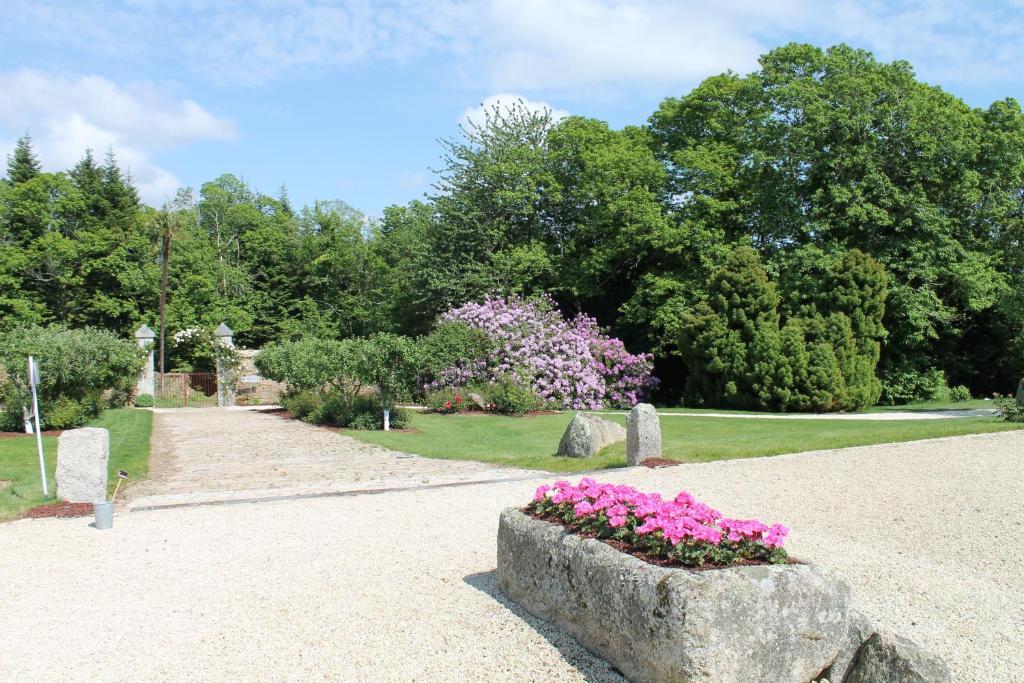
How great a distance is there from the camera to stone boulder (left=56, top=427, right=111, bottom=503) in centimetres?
935

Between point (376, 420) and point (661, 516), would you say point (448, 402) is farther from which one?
point (661, 516)

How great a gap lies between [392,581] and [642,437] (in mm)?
6221

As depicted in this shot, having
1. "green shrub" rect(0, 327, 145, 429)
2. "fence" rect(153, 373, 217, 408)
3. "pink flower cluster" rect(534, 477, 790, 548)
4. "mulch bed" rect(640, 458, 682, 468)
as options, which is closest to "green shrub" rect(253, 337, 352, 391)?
"green shrub" rect(0, 327, 145, 429)

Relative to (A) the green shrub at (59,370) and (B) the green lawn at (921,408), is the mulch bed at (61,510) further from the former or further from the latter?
(B) the green lawn at (921,408)

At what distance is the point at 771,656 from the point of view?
4.05 m

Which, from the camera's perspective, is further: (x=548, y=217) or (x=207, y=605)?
(x=548, y=217)

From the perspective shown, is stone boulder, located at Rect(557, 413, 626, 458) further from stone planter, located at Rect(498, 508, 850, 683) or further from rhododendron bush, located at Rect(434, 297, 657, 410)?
rhododendron bush, located at Rect(434, 297, 657, 410)

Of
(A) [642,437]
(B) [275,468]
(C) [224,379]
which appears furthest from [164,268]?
(A) [642,437]

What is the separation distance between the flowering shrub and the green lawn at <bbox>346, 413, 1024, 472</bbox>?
6.32 m

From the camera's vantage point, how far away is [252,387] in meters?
36.4

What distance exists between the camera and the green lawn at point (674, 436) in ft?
41.9

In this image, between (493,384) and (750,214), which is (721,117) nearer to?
(750,214)

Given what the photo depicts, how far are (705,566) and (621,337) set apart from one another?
29.4 m

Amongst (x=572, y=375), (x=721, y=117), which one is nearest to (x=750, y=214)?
(x=721, y=117)
